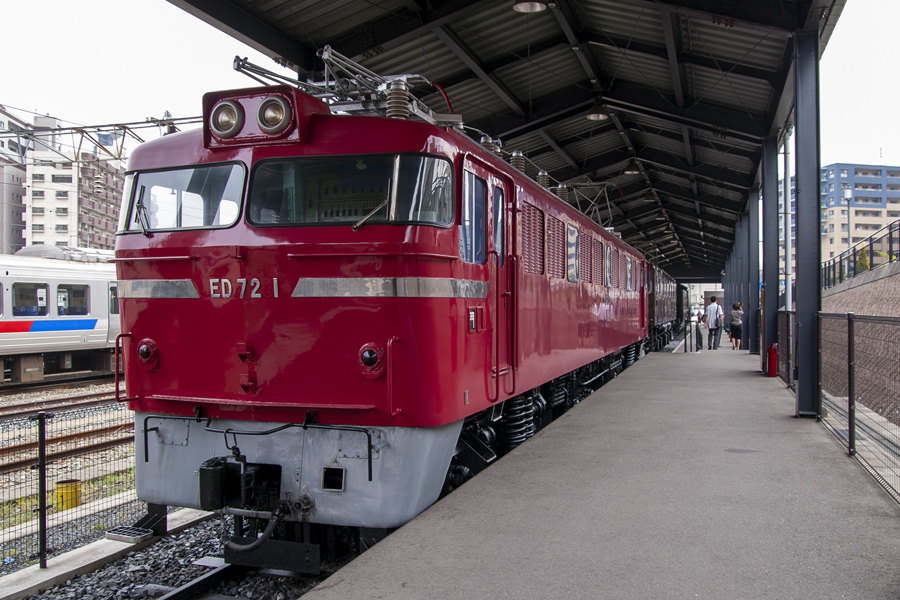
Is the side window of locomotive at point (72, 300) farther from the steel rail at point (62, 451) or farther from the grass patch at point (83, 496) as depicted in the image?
the grass patch at point (83, 496)

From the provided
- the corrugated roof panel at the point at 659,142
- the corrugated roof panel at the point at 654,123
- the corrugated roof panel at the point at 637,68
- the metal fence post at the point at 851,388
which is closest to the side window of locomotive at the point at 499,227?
the metal fence post at the point at 851,388

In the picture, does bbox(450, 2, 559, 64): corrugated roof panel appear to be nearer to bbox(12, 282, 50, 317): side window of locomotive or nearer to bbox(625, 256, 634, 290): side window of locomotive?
bbox(625, 256, 634, 290): side window of locomotive

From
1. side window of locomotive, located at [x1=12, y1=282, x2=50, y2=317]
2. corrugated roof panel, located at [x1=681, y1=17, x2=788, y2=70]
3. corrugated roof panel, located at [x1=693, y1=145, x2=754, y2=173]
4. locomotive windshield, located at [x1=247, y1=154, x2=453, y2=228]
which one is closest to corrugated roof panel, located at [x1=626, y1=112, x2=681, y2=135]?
corrugated roof panel, located at [x1=693, y1=145, x2=754, y2=173]

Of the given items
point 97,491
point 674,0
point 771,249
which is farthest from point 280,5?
point 771,249

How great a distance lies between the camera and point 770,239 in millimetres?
15398

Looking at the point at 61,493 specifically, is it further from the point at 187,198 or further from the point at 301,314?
the point at 301,314

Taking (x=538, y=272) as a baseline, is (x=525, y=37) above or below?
above

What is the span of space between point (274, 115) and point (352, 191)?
30.8 inches

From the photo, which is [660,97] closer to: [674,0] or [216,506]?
[674,0]

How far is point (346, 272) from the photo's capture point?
4.70m

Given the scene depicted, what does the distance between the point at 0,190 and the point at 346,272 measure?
76.3m

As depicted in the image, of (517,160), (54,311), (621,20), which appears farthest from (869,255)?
(54,311)

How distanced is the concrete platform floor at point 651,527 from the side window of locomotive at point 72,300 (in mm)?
14994

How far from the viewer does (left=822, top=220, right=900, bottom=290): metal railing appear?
21.5m
